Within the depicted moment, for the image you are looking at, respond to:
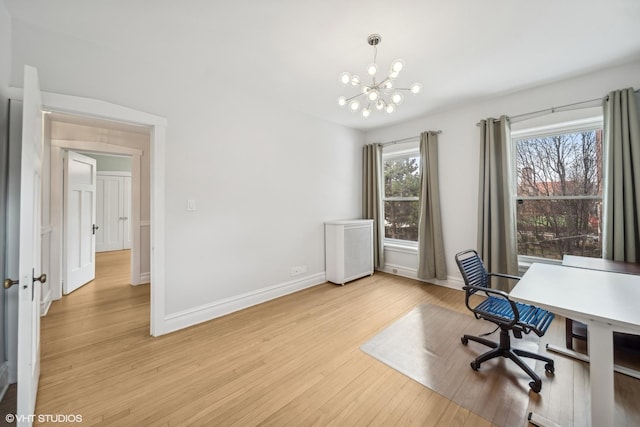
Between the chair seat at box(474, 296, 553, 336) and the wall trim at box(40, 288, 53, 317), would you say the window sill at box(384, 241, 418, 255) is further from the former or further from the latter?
the wall trim at box(40, 288, 53, 317)

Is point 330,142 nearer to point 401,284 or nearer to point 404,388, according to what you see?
point 401,284

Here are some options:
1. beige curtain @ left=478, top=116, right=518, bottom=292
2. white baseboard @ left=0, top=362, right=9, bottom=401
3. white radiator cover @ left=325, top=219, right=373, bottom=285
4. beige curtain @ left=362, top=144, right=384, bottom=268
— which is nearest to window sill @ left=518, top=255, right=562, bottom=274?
beige curtain @ left=478, top=116, right=518, bottom=292

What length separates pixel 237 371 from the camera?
1910 mm

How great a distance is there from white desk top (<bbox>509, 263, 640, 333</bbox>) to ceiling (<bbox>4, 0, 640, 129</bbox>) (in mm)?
1981

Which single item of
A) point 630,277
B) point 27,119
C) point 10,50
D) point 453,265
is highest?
point 10,50

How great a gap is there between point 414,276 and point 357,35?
3.63m

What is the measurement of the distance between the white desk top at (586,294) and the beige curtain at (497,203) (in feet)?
3.93

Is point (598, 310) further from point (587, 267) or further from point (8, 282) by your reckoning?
point (8, 282)

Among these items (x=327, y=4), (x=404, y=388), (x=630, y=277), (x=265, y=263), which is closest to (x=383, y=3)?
(x=327, y=4)

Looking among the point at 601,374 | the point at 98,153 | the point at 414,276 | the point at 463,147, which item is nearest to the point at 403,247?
the point at 414,276

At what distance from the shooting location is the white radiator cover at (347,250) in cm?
389

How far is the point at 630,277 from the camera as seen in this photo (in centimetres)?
173

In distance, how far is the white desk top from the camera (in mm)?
1180

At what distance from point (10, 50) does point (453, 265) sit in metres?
5.22
